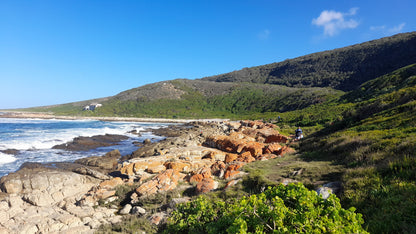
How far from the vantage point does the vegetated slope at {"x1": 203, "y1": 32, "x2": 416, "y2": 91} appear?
8994 cm

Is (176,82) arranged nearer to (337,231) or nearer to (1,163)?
(1,163)

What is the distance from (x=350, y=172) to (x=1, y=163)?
28.7 meters

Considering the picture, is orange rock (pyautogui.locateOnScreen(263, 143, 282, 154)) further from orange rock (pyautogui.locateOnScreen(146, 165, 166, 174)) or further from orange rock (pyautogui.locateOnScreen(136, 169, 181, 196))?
orange rock (pyautogui.locateOnScreen(146, 165, 166, 174))

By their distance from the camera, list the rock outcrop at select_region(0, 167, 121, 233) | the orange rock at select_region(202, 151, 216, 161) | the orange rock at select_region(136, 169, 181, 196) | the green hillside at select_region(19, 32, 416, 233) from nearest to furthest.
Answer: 1. the green hillside at select_region(19, 32, 416, 233)
2. the rock outcrop at select_region(0, 167, 121, 233)
3. the orange rock at select_region(136, 169, 181, 196)
4. the orange rock at select_region(202, 151, 216, 161)

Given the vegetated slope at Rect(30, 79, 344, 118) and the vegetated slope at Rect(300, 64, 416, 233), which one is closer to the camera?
the vegetated slope at Rect(300, 64, 416, 233)

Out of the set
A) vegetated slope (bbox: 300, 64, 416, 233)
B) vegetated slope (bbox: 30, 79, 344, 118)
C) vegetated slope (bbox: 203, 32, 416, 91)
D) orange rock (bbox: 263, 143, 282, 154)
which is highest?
vegetated slope (bbox: 203, 32, 416, 91)

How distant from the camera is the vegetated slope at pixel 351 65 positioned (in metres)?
89.9

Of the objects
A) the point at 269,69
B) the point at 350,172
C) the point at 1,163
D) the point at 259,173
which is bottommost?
the point at 1,163

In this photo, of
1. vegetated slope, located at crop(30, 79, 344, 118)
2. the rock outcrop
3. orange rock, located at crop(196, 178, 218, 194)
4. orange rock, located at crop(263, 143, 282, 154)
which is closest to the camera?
the rock outcrop

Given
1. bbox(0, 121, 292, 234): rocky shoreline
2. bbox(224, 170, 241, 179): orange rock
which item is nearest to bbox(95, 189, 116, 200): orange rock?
bbox(0, 121, 292, 234): rocky shoreline

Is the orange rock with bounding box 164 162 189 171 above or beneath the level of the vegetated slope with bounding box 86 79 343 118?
beneath

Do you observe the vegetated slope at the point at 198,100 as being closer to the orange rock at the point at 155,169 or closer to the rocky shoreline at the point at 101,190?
the rocky shoreline at the point at 101,190

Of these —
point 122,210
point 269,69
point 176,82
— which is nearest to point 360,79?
point 269,69

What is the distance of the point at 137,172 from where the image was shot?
1382cm
